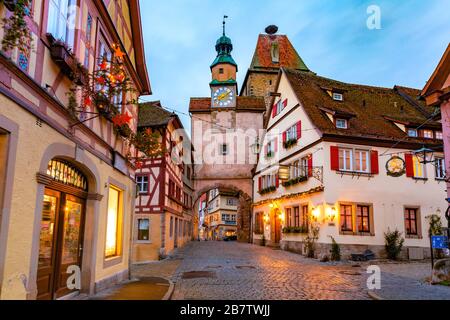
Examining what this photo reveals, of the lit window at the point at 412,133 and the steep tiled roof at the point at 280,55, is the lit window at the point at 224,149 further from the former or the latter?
the lit window at the point at 412,133

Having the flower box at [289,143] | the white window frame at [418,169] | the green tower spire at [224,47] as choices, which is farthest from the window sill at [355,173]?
the green tower spire at [224,47]

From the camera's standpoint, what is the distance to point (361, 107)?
22969 millimetres

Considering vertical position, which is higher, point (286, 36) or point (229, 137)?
point (286, 36)

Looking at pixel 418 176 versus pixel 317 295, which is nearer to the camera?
pixel 317 295

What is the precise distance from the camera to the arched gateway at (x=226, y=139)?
3569cm

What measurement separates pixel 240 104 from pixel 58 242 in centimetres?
3091

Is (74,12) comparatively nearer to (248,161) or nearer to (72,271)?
(72,271)

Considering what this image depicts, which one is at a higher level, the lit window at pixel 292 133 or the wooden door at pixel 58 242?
the lit window at pixel 292 133

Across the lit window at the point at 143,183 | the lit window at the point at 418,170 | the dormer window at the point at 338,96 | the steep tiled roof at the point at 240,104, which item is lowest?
the lit window at the point at 143,183

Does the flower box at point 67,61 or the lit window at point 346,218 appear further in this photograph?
the lit window at point 346,218

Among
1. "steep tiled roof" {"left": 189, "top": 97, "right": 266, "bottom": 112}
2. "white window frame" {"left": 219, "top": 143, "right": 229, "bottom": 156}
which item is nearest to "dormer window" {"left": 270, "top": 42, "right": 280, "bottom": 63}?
"steep tiled roof" {"left": 189, "top": 97, "right": 266, "bottom": 112}
